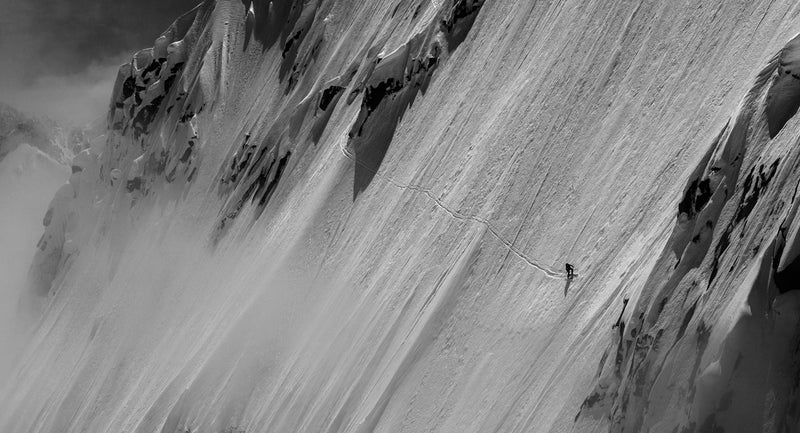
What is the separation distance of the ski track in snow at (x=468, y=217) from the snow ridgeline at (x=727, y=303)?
6.02 m

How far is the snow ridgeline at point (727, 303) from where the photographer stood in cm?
1488

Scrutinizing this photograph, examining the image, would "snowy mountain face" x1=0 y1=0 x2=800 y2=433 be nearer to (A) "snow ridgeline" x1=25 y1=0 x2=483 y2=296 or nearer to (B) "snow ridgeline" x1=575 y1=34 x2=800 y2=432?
(B) "snow ridgeline" x1=575 y1=34 x2=800 y2=432

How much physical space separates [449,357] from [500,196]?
582cm

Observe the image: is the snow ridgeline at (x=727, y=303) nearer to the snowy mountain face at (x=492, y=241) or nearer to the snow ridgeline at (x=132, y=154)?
the snowy mountain face at (x=492, y=241)

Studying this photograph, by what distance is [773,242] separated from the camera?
15094mm

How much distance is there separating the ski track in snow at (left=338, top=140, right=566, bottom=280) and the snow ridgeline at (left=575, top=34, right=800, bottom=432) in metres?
6.02

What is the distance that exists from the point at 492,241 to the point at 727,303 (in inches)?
521

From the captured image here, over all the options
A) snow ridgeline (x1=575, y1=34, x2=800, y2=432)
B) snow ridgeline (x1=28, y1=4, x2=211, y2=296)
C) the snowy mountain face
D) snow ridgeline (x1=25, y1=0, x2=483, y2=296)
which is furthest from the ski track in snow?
snow ridgeline (x1=28, y1=4, x2=211, y2=296)

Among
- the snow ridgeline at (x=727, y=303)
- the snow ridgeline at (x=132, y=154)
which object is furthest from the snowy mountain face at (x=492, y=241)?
the snow ridgeline at (x=132, y=154)

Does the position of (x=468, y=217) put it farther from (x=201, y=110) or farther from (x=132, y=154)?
(x=132, y=154)

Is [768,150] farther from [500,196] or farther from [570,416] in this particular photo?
[500,196]

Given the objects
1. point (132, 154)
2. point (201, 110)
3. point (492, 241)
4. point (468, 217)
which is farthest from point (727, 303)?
point (132, 154)

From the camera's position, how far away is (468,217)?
3109 cm

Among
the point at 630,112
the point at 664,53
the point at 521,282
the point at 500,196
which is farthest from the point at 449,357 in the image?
the point at 664,53
